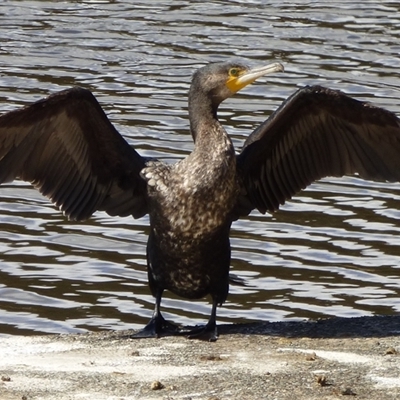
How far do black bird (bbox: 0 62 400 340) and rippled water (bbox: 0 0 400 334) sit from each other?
4.01 ft

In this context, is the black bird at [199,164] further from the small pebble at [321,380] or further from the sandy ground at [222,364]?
the small pebble at [321,380]

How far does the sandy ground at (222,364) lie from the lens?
6133 mm

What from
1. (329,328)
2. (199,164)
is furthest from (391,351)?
(199,164)

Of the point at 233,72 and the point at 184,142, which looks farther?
the point at 184,142

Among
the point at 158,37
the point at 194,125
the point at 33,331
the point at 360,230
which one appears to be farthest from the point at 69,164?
the point at 158,37

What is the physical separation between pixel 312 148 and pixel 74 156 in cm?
135

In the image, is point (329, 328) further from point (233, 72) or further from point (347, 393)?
point (233, 72)

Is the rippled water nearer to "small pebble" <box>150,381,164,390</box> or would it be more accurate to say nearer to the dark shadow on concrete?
the dark shadow on concrete

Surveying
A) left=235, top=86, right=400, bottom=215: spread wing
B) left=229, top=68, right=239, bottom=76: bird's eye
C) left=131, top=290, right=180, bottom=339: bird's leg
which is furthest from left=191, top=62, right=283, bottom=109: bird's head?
left=131, top=290, right=180, bottom=339: bird's leg

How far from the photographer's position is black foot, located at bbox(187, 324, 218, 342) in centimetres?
720

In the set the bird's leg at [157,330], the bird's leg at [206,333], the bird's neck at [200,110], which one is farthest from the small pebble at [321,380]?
the bird's neck at [200,110]

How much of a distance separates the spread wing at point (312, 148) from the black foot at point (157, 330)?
0.82 m

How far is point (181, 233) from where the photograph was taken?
7.30m

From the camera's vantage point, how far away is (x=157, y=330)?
742cm
